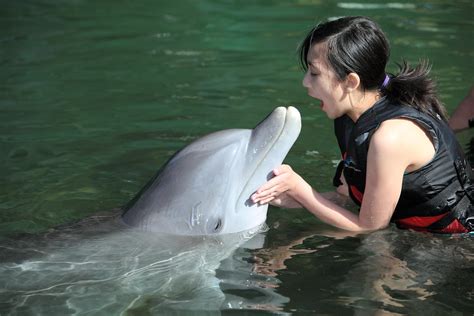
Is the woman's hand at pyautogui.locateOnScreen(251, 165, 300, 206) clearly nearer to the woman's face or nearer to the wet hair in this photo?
the woman's face

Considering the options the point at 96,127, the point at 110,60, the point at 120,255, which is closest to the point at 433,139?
the point at 120,255

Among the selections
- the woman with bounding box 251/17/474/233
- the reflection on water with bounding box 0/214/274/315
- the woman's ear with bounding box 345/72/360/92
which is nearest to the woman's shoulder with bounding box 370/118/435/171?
the woman with bounding box 251/17/474/233

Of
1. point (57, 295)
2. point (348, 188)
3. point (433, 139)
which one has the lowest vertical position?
point (57, 295)

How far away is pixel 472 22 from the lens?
13.3 metres

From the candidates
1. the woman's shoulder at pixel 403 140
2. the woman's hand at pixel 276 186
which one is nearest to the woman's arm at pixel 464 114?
the woman's shoulder at pixel 403 140

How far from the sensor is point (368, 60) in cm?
522

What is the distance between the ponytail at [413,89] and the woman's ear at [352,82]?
0.24m

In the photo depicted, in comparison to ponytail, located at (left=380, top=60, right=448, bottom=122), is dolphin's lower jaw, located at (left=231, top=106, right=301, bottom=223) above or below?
below

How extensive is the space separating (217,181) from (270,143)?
1.42 ft

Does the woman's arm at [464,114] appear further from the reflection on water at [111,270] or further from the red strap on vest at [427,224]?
the reflection on water at [111,270]

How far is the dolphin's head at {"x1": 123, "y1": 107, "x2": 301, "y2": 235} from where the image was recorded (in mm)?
5324

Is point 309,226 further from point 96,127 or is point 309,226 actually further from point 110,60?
point 110,60

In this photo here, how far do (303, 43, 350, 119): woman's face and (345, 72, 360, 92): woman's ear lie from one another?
4 centimetres

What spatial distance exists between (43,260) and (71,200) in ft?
5.41
